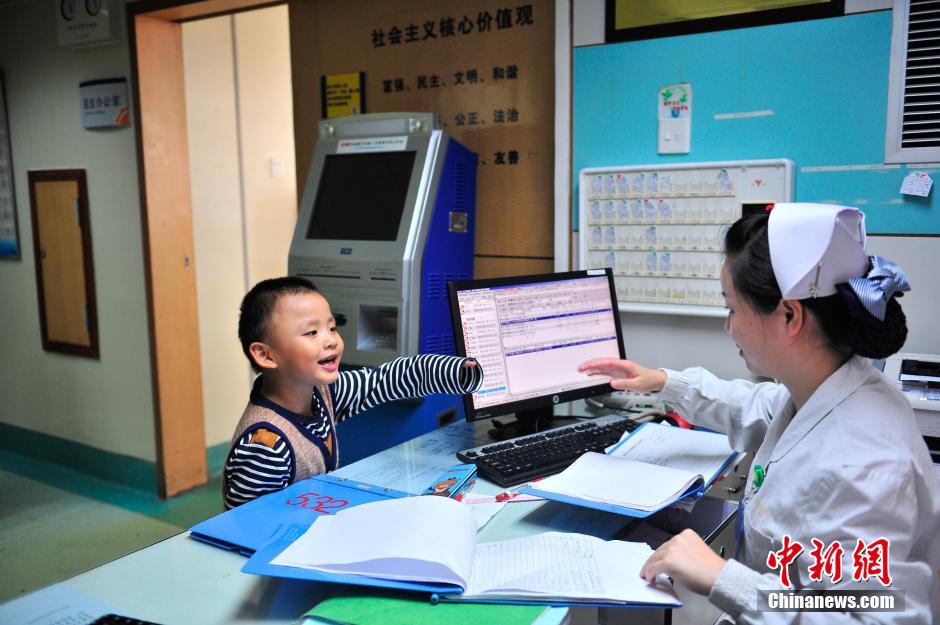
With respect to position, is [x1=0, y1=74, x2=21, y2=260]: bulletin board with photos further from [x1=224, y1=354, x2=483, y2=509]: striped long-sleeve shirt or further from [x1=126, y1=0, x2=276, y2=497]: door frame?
[x1=224, y1=354, x2=483, y2=509]: striped long-sleeve shirt

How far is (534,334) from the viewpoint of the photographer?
1.83 metres

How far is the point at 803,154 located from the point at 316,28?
78.0 inches

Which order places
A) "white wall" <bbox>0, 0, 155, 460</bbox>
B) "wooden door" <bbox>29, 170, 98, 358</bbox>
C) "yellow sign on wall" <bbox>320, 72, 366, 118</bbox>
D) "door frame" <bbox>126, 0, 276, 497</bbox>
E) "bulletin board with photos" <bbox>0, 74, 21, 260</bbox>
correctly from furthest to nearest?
"bulletin board with photos" <bbox>0, 74, 21, 260</bbox> < "wooden door" <bbox>29, 170, 98, 358</bbox> < "white wall" <bbox>0, 0, 155, 460</bbox> < "door frame" <bbox>126, 0, 276, 497</bbox> < "yellow sign on wall" <bbox>320, 72, 366, 118</bbox>

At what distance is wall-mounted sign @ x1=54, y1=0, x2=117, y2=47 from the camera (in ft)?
11.1

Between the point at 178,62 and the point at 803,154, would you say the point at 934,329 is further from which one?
the point at 178,62

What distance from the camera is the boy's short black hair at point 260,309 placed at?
1.66m

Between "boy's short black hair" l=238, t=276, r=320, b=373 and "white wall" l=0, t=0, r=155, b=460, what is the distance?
6.92 feet

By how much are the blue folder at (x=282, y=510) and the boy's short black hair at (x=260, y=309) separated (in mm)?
366

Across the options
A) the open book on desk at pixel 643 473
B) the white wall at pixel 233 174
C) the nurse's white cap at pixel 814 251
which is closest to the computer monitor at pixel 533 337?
the open book on desk at pixel 643 473

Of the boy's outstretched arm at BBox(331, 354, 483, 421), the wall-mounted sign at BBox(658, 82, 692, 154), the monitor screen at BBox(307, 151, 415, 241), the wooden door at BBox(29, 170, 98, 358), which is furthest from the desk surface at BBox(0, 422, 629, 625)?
the wooden door at BBox(29, 170, 98, 358)

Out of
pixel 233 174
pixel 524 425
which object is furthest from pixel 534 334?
pixel 233 174

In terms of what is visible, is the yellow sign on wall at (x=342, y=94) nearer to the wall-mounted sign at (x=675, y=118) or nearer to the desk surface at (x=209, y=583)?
the wall-mounted sign at (x=675, y=118)

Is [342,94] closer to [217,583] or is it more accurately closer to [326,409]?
[326,409]

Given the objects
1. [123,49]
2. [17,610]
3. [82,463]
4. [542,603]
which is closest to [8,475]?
[82,463]
